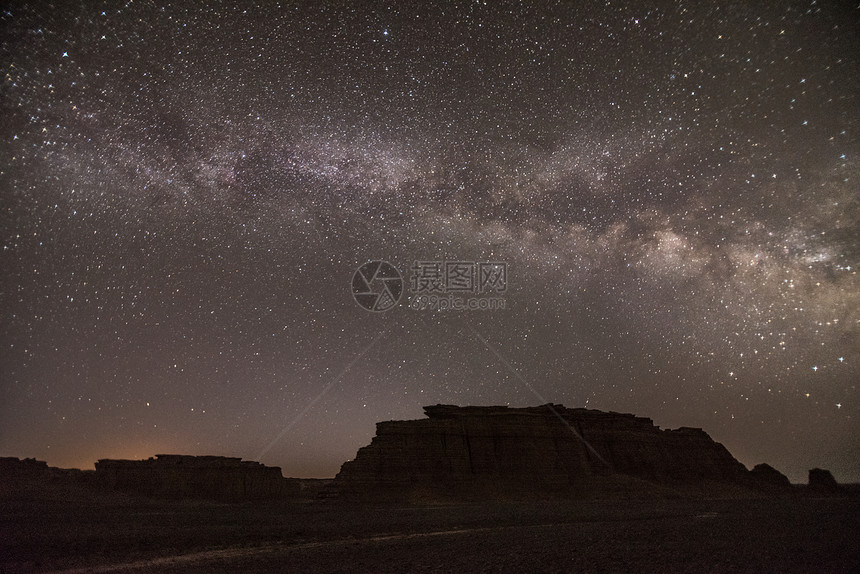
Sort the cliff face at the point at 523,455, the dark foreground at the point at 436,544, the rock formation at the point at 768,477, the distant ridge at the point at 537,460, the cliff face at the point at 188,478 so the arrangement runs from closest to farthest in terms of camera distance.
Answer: the dark foreground at the point at 436,544
the distant ridge at the point at 537,460
the cliff face at the point at 523,455
the cliff face at the point at 188,478
the rock formation at the point at 768,477

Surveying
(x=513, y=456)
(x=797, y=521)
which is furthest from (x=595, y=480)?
(x=797, y=521)

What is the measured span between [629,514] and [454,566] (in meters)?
21.7

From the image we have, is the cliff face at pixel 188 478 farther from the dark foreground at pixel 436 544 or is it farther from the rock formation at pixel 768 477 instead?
the rock formation at pixel 768 477

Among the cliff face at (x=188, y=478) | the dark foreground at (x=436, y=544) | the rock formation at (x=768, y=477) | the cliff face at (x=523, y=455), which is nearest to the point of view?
the dark foreground at (x=436, y=544)

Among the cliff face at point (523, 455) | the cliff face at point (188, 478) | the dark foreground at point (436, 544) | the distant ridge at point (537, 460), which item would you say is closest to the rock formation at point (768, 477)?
the distant ridge at point (537, 460)

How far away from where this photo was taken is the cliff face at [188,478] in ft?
180

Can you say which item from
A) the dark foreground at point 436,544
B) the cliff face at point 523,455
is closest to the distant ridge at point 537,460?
the cliff face at point 523,455

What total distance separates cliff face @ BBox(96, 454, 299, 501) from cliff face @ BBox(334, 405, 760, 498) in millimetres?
17616

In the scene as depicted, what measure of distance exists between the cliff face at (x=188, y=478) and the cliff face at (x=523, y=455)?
1762 centimetres

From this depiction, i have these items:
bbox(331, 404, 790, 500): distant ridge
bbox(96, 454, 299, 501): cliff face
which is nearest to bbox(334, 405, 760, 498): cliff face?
bbox(331, 404, 790, 500): distant ridge

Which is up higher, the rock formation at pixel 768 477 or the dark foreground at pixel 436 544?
the dark foreground at pixel 436 544

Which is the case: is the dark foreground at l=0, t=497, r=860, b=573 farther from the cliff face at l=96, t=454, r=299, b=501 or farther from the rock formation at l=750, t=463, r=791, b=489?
the rock formation at l=750, t=463, r=791, b=489

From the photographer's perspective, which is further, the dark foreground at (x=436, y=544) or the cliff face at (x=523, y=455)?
the cliff face at (x=523, y=455)

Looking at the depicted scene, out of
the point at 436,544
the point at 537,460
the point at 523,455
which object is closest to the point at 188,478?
the point at 523,455
